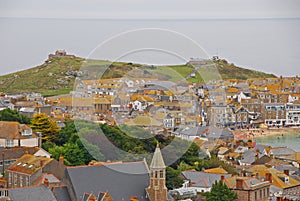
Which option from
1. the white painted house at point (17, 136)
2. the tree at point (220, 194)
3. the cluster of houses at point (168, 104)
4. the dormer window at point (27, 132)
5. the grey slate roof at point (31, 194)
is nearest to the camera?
the grey slate roof at point (31, 194)

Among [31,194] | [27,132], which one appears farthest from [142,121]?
[31,194]

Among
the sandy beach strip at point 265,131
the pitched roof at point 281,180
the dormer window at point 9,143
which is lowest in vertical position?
the pitched roof at point 281,180

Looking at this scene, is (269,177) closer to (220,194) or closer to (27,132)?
(220,194)

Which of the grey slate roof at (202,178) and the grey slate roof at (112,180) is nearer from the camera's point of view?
the grey slate roof at (112,180)

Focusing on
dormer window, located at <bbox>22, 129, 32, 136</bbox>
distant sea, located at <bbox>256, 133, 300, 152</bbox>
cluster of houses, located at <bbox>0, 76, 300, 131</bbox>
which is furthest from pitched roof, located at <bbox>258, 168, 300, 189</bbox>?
distant sea, located at <bbox>256, 133, 300, 152</bbox>

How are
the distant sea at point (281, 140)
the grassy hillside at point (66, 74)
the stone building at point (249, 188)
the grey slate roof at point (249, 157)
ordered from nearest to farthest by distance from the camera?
the stone building at point (249, 188), the grey slate roof at point (249, 157), the distant sea at point (281, 140), the grassy hillside at point (66, 74)

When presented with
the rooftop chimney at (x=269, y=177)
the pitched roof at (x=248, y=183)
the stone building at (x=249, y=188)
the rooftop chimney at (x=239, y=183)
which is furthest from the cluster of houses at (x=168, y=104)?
the rooftop chimney at (x=239, y=183)

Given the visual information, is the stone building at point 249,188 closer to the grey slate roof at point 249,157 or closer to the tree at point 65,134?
the tree at point 65,134

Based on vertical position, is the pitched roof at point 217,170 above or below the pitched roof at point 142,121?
below
